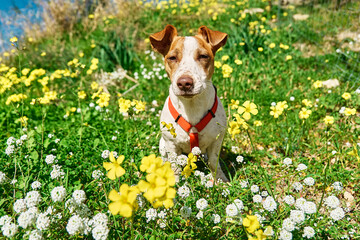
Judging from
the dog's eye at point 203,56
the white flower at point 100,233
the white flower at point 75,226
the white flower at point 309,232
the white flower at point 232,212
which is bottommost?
the white flower at point 309,232

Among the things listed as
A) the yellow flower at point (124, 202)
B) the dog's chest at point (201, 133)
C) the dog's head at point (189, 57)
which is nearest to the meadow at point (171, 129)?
the yellow flower at point (124, 202)

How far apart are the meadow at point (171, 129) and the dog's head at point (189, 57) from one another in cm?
41

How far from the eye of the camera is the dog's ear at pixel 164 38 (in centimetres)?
269

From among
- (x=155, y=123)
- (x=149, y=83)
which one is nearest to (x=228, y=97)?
(x=155, y=123)

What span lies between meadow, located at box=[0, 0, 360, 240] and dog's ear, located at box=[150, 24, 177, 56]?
831 millimetres

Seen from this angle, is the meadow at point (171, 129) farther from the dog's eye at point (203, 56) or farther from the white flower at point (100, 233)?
the dog's eye at point (203, 56)

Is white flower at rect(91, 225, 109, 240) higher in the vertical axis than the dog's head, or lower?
lower

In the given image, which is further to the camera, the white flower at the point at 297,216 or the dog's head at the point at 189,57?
the dog's head at the point at 189,57

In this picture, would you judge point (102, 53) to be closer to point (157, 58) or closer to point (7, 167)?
point (157, 58)

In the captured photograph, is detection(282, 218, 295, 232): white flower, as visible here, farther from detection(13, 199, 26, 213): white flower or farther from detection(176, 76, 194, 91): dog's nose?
detection(13, 199, 26, 213): white flower

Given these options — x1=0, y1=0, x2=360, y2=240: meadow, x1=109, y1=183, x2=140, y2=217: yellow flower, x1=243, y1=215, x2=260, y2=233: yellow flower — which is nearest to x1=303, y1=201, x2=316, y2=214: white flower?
x1=0, y1=0, x2=360, y2=240: meadow

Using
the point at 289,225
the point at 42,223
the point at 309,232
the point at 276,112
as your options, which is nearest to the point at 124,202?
the point at 42,223

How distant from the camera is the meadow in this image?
1587mm

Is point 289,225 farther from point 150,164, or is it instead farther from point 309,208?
point 150,164
